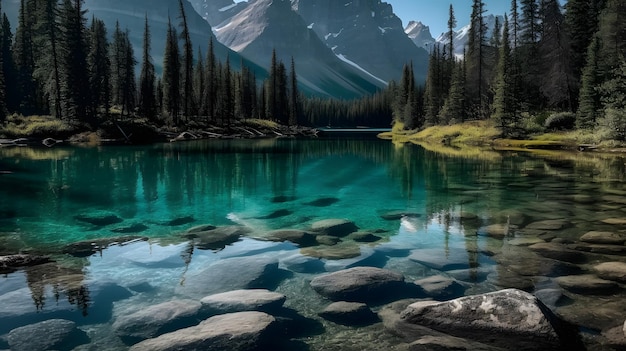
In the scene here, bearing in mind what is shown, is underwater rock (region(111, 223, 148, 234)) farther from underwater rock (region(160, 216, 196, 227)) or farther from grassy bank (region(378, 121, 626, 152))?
grassy bank (region(378, 121, 626, 152))

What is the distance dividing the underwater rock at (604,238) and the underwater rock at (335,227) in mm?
7136

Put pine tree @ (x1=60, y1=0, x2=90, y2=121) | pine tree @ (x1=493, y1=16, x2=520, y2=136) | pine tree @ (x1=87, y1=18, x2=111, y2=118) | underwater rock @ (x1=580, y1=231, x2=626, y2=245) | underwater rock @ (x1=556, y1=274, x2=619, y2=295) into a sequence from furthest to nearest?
pine tree @ (x1=87, y1=18, x2=111, y2=118) → pine tree @ (x1=60, y1=0, x2=90, y2=121) → pine tree @ (x1=493, y1=16, x2=520, y2=136) → underwater rock @ (x1=580, y1=231, x2=626, y2=245) → underwater rock @ (x1=556, y1=274, x2=619, y2=295)

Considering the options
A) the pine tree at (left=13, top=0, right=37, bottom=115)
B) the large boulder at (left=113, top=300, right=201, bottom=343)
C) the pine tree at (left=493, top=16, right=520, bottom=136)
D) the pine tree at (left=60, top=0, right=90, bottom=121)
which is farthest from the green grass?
the large boulder at (left=113, top=300, right=201, bottom=343)

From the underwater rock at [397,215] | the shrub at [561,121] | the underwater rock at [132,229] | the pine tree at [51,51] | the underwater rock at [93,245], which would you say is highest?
the pine tree at [51,51]

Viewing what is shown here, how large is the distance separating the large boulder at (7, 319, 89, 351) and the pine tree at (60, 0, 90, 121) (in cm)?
6307

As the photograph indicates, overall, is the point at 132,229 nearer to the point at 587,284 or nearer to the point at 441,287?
the point at 441,287

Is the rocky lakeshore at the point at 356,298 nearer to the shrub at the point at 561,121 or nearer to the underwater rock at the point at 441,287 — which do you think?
the underwater rock at the point at 441,287

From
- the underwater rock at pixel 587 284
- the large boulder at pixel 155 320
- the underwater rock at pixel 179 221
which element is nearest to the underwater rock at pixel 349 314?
the large boulder at pixel 155 320

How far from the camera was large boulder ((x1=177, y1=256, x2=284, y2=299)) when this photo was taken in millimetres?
9430

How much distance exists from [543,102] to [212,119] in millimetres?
63101

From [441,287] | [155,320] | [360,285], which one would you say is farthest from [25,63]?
[441,287]

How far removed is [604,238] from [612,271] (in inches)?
138

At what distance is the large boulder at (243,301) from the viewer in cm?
816

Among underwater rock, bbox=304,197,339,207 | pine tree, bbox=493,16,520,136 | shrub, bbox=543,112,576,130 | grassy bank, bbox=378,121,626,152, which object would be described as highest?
pine tree, bbox=493,16,520,136
